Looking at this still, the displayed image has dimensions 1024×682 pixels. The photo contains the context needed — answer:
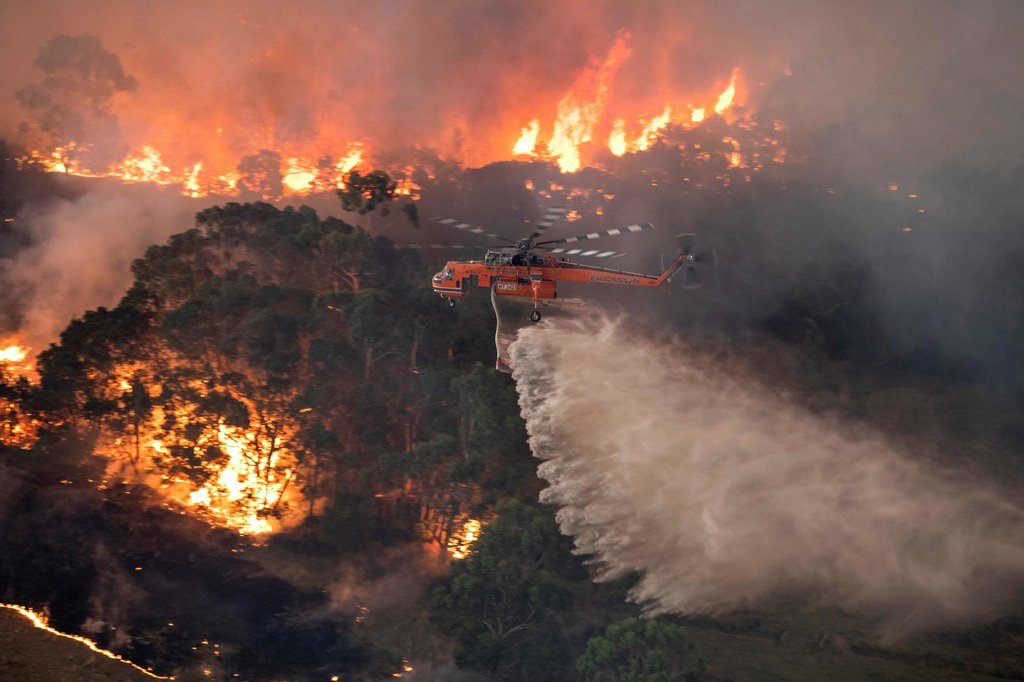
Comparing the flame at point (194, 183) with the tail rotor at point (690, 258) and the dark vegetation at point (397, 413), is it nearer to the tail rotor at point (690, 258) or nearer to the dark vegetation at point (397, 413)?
the dark vegetation at point (397, 413)

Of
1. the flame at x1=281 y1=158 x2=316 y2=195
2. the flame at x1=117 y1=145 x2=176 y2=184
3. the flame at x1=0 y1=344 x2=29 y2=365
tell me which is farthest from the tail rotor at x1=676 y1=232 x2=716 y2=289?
the flame at x1=117 y1=145 x2=176 y2=184

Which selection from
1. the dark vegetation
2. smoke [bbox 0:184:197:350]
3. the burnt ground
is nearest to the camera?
the burnt ground

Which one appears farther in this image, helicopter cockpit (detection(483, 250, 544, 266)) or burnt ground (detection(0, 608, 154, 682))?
helicopter cockpit (detection(483, 250, 544, 266))

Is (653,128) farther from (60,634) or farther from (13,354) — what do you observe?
(60,634)

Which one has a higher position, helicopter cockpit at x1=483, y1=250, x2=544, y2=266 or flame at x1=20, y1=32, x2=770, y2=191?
flame at x1=20, y1=32, x2=770, y2=191


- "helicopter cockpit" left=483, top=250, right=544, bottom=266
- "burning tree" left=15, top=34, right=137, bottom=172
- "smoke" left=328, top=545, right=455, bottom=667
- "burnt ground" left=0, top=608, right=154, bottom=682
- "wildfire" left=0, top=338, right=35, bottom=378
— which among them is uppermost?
"burning tree" left=15, top=34, right=137, bottom=172

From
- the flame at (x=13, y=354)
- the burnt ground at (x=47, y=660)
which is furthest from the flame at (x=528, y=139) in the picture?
the burnt ground at (x=47, y=660)

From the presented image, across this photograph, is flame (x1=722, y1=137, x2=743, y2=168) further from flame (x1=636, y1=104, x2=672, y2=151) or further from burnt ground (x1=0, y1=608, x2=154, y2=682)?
burnt ground (x1=0, y1=608, x2=154, y2=682)

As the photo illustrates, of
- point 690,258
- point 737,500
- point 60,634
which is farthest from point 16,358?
point 737,500
